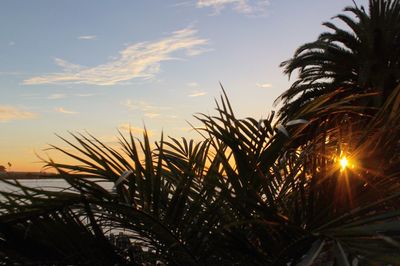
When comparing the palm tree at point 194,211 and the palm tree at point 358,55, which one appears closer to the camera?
the palm tree at point 194,211

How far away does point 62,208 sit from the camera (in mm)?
1956

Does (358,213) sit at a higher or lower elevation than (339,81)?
lower

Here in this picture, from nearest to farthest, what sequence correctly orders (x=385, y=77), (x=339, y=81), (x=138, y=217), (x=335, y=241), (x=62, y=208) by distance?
(x=335, y=241)
(x=62, y=208)
(x=138, y=217)
(x=385, y=77)
(x=339, y=81)

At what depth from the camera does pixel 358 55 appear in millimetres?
16578

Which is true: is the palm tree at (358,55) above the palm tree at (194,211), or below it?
above

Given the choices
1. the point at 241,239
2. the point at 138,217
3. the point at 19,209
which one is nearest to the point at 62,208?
the point at 19,209

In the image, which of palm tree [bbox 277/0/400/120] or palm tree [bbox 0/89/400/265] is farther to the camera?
palm tree [bbox 277/0/400/120]

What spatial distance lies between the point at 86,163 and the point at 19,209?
0.39 metres

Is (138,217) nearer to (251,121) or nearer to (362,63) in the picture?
(251,121)

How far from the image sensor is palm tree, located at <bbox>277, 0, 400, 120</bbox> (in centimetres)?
1611

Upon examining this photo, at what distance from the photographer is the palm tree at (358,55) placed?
16109 mm

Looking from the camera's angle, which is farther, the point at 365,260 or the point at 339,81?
the point at 339,81

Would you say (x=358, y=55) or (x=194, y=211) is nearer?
(x=194, y=211)

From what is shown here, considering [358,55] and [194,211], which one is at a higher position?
[358,55]
